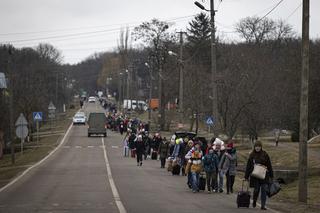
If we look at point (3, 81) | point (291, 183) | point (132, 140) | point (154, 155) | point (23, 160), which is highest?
point (3, 81)

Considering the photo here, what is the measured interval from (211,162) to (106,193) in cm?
346

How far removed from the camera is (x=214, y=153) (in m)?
22.5

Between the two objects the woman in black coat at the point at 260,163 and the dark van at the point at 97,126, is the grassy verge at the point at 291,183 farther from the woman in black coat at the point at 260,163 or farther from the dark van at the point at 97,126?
the dark van at the point at 97,126

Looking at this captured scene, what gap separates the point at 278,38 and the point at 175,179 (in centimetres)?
8475

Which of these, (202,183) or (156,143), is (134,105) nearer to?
(156,143)

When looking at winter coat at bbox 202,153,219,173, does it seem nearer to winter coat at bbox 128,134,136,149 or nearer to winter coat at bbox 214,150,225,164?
winter coat at bbox 214,150,225,164

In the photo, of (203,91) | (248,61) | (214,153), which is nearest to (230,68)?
(248,61)

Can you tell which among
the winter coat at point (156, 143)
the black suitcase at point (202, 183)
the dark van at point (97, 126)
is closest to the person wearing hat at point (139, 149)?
the winter coat at point (156, 143)

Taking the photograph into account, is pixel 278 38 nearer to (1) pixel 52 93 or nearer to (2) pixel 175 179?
(1) pixel 52 93

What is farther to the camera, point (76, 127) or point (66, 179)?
point (76, 127)

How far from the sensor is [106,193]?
21688 mm

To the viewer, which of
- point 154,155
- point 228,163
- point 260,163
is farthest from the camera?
point 154,155

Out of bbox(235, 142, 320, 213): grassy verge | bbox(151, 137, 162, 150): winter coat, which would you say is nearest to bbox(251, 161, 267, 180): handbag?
bbox(235, 142, 320, 213): grassy verge

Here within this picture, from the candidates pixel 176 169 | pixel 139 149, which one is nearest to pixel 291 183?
pixel 176 169
